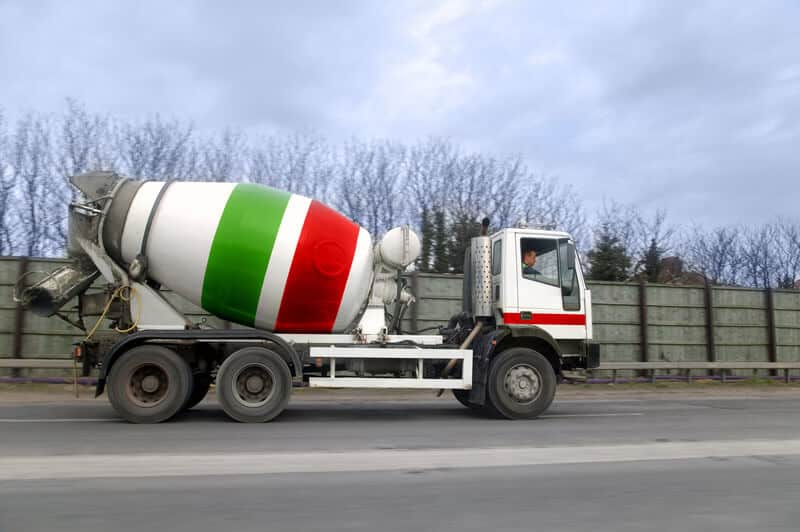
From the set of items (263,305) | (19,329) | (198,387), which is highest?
(263,305)

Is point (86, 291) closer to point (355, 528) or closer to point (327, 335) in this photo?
point (327, 335)

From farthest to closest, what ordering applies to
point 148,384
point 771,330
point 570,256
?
point 771,330
point 570,256
point 148,384

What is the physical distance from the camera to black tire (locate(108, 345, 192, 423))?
8.23 meters

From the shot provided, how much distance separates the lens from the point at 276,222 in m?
8.66

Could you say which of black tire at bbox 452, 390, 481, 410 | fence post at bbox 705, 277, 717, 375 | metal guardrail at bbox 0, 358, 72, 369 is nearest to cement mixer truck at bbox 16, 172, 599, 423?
black tire at bbox 452, 390, 481, 410

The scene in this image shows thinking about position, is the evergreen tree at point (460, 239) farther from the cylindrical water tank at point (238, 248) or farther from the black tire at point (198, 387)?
the black tire at point (198, 387)

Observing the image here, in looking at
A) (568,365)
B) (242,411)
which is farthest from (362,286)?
(568,365)

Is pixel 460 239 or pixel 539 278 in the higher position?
pixel 460 239

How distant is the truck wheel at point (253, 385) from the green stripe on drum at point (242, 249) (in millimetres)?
Result: 757

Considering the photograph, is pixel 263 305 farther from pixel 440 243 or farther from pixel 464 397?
pixel 440 243

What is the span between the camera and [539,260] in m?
9.63

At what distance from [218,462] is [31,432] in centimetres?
308

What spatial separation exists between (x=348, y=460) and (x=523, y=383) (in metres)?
3.88

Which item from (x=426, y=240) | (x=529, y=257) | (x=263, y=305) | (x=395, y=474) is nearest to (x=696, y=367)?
(x=426, y=240)
